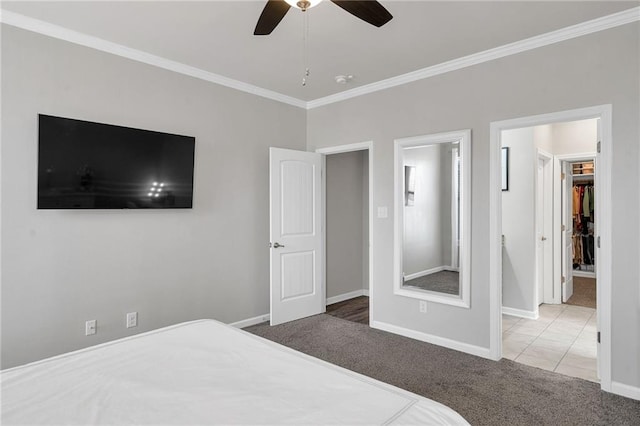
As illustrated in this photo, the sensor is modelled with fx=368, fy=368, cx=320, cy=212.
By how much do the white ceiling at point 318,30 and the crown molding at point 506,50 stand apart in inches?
3.0

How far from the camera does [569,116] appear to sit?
288cm

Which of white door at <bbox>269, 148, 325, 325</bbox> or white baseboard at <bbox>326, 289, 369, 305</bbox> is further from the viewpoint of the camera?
white baseboard at <bbox>326, 289, 369, 305</bbox>

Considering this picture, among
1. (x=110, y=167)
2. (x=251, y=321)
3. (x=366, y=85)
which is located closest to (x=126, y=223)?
(x=110, y=167)

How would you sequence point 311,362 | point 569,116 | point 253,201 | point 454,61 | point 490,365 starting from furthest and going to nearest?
point 253,201
point 454,61
point 490,365
point 569,116
point 311,362

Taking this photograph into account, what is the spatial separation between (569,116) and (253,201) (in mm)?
3102

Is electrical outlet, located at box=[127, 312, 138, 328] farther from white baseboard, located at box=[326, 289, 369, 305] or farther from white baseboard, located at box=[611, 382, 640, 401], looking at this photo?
white baseboard, located at box=[611, 382, 640, 401]

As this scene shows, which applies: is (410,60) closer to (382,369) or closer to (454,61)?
(454,61)

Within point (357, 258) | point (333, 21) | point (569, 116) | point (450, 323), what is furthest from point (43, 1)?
point (357, 258)

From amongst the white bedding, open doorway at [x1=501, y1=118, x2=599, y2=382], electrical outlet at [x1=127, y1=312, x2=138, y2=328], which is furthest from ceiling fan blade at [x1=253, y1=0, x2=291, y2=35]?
open doorway at [x1=501, y1=118, x2=599, y2=382]

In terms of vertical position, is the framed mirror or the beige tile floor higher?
the framed mirror

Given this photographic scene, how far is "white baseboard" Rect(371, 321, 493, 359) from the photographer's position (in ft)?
10.9

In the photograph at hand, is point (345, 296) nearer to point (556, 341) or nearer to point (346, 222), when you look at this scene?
point (346, 222)

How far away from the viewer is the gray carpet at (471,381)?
237cm

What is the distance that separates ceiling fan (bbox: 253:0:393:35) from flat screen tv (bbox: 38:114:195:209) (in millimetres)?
1674
